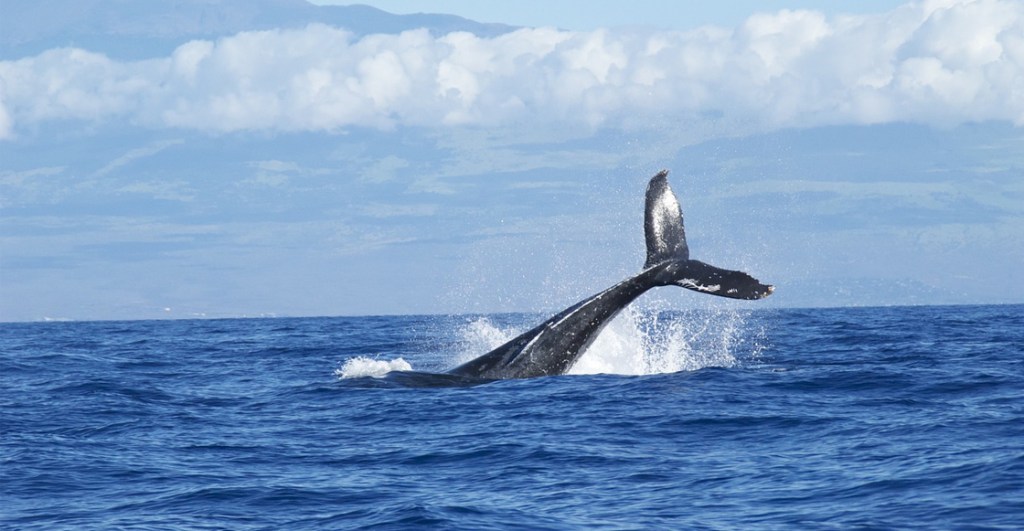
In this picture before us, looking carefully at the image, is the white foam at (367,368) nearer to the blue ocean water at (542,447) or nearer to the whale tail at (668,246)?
the blue ocean water at (542,447)

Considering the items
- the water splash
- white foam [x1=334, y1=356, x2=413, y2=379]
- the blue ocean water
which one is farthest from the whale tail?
white foam [x1=334, y1=356, x2=413, y2=379]

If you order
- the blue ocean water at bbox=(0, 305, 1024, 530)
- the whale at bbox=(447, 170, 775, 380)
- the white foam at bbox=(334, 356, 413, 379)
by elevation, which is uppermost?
the whale at bbox=(447, 170, 775, 380)

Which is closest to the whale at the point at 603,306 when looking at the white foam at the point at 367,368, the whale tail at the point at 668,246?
the whale tail at the point at 668,246

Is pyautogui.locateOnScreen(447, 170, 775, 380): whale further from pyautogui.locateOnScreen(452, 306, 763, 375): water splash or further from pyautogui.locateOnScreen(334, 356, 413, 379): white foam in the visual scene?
pyautogui.locateOnScreen(334, 356, 413, 379): white foam

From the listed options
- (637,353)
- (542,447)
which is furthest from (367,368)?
(542,447)

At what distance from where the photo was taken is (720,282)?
1791 centimetres

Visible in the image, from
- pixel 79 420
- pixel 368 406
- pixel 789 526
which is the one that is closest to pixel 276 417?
pixel 368 406

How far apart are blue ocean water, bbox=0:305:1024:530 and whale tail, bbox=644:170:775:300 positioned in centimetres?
153

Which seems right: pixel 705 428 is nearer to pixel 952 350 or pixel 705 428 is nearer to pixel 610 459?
pixel 610 459

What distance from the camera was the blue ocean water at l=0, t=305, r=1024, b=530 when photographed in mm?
10453

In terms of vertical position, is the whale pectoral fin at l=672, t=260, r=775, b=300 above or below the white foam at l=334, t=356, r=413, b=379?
above

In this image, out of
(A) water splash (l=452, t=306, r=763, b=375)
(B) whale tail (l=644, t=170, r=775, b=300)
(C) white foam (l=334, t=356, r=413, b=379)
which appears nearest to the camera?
(B) whale tail (l=644, t=170, r=775, b=300)

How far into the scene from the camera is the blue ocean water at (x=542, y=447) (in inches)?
412

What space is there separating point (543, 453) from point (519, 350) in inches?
279
